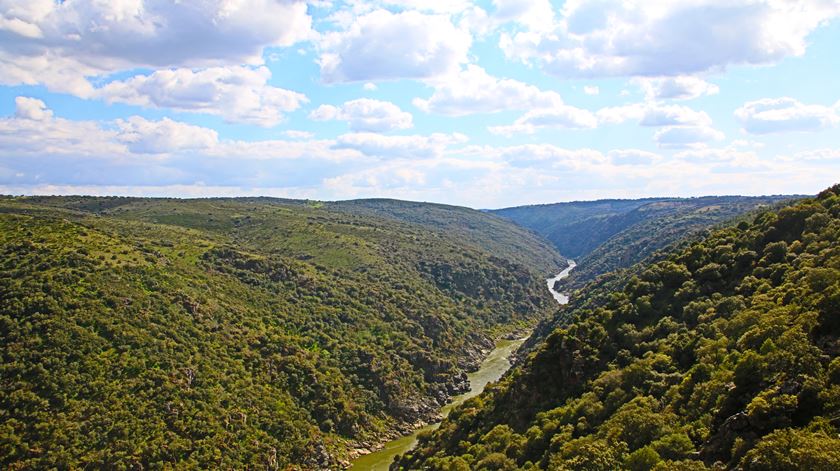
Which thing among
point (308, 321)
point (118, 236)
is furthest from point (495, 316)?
point (118, 236)

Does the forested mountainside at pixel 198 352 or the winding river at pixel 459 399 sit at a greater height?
the forested mountainside at pixel 198 352

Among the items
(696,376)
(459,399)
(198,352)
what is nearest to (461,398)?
(459,399)

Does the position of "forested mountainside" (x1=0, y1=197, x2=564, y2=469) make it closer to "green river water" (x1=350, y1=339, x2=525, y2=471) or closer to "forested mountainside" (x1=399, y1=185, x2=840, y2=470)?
"green river water" (x1=350, y1=339, x2=525, y2=471)

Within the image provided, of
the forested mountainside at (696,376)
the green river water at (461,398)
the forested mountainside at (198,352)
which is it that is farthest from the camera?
the green river water at (461,398)

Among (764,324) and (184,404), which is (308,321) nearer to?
(184,404)

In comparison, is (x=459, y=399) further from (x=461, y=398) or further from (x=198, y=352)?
(x=198, y=352)

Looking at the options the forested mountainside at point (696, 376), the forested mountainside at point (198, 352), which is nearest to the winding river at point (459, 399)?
the forested mountainside at point (198, 352)

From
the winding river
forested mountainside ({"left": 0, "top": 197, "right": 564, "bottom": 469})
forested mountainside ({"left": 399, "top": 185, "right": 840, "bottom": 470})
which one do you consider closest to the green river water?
the winding river

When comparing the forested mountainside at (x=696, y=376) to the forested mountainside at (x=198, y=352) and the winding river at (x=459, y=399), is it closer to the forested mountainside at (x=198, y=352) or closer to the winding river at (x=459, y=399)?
the winding river at (x=459, y=399)
